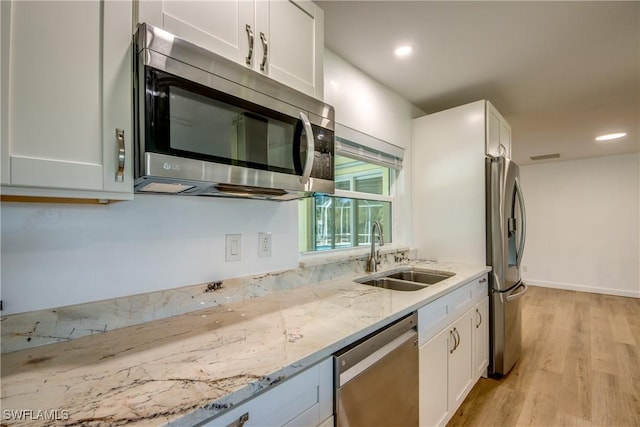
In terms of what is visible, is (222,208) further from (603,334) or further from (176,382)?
(603,334)

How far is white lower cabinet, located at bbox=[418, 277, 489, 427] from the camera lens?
1488 mm

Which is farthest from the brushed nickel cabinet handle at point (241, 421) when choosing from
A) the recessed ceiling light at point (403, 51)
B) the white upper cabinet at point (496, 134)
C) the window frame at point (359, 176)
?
the white upper cabinet at point (496, 134)

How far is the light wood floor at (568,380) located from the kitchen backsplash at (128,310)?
1.48 m

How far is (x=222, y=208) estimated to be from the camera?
1344mm

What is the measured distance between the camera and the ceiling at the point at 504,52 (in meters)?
1.60

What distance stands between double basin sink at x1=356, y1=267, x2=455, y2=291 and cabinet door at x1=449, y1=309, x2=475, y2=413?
30 centimetres

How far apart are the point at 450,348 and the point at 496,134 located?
75.4 inches

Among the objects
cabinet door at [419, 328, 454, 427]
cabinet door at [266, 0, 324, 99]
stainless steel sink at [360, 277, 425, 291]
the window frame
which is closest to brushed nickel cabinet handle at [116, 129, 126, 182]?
cabinet door at [266, 0, 324, 99]

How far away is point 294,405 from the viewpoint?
828mm

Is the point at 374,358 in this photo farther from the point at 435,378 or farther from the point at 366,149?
the point at 366,149

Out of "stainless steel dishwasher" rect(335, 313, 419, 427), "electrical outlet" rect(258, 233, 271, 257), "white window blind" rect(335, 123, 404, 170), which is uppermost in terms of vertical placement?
"white window blind" rect(335, 123, 404, 170)

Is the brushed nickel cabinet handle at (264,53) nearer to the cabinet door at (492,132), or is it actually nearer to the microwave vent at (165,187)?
the microwave vent at (165,187)

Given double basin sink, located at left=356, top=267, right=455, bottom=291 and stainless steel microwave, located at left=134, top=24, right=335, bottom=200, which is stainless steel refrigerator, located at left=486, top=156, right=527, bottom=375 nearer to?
double basin sink, located at left=356, top=267, right=455, bottom=291

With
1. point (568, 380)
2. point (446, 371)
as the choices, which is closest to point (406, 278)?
point (446, 371)
